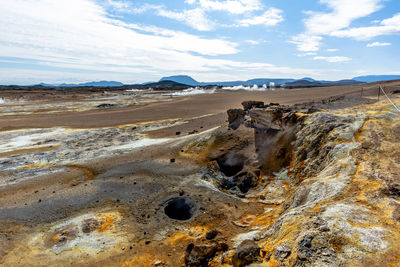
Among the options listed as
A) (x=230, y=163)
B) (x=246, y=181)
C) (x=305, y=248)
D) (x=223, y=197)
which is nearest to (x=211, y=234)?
(x=223, y=197)

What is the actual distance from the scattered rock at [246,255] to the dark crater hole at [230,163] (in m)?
8.91

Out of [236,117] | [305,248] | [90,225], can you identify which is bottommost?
[90,225]

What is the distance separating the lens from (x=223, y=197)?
12242 millimetres

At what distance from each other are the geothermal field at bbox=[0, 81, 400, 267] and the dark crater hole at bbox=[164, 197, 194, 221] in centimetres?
5

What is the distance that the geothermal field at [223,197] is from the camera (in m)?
5.81

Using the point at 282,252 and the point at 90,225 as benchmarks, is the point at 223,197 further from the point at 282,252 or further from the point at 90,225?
the point at 282,252

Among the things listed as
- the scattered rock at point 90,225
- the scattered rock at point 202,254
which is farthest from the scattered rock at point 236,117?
the scattered rock at point 202,254

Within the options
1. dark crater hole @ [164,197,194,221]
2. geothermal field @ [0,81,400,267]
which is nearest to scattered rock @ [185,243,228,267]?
geothermal field @ [0,81,400,267]

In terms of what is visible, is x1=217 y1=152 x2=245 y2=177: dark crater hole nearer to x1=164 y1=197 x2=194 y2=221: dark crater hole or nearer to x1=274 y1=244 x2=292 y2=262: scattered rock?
x1=164 y1=197 x2=194 y2=221: dark crater hole

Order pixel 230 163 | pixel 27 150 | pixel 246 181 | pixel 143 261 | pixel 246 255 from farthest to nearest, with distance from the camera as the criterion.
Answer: pixel 27 150
pixel 230 163
pixel 246 181
pixel 143 261
pixel 246 255

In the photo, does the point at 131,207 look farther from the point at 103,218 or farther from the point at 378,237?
the point at 378,237

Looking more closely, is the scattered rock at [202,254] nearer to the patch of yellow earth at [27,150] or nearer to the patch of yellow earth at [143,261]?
the patch of yellow earth at [143,261]

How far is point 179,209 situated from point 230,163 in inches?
214

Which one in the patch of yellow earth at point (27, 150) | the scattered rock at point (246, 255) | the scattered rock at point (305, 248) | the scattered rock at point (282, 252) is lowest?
the patch of yellow earth at point (27, 150)
